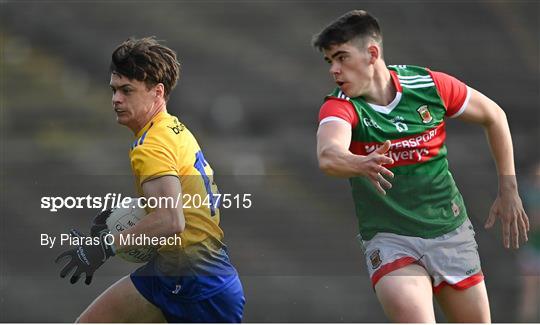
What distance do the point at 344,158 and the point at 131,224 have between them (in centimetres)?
107

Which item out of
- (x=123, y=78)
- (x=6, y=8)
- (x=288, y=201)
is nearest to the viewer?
(x=123, y=78)

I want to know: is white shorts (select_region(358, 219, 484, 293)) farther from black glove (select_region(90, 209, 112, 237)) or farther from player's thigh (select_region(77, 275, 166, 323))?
black glove (select_region(90, 209, 112, 237))

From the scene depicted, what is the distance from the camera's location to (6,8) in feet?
26.2

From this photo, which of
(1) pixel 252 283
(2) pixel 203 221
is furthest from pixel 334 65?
(1) pixel 252 283

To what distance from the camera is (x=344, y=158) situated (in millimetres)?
3459

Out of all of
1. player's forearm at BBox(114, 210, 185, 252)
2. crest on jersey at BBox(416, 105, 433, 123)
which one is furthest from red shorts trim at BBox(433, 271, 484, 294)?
player's forearm at BBox(114, 210, 185, 252)

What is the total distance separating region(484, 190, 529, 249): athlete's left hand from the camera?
4.11 m

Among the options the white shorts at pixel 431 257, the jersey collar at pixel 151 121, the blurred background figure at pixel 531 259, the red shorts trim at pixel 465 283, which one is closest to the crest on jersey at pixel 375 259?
the white shorts at pixel 431 257

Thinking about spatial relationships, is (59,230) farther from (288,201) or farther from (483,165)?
(483,165)

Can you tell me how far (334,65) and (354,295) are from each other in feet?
8.51

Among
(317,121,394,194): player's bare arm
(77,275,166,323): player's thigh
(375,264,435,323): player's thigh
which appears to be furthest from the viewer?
(77,275,166,323): player's thigh

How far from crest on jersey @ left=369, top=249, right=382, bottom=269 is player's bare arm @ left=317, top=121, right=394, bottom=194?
431 mm

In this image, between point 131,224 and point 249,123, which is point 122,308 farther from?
point 249,123

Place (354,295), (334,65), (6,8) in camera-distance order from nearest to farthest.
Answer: (334,65), (354,295), (6,8)
